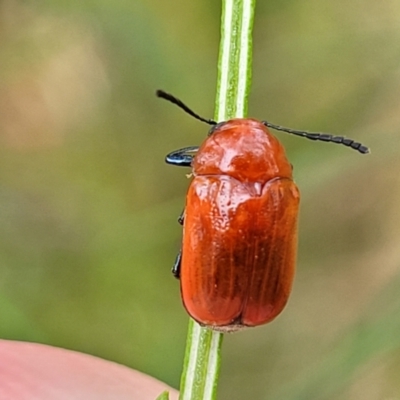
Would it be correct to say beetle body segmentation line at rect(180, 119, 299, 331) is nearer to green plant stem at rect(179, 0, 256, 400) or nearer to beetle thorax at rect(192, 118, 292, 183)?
beetle thorax at rect(192, 118, 292, 183)

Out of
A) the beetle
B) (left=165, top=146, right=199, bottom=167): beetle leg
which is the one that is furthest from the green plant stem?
(left=165, top=146, right=199, bottom=167): beetle leg

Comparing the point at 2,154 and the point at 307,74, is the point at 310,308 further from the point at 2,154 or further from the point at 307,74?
the point at 2,154

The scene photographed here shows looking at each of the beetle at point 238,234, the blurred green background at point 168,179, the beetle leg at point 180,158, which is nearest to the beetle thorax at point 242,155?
the beetle at point 238,234

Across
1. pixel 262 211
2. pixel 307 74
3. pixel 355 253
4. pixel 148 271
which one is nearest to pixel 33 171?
pixel 148 271

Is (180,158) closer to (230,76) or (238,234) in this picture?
(238,234)

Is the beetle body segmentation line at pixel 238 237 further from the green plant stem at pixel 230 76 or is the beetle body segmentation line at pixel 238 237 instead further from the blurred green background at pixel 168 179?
the blurred green background at pixel 168 179
